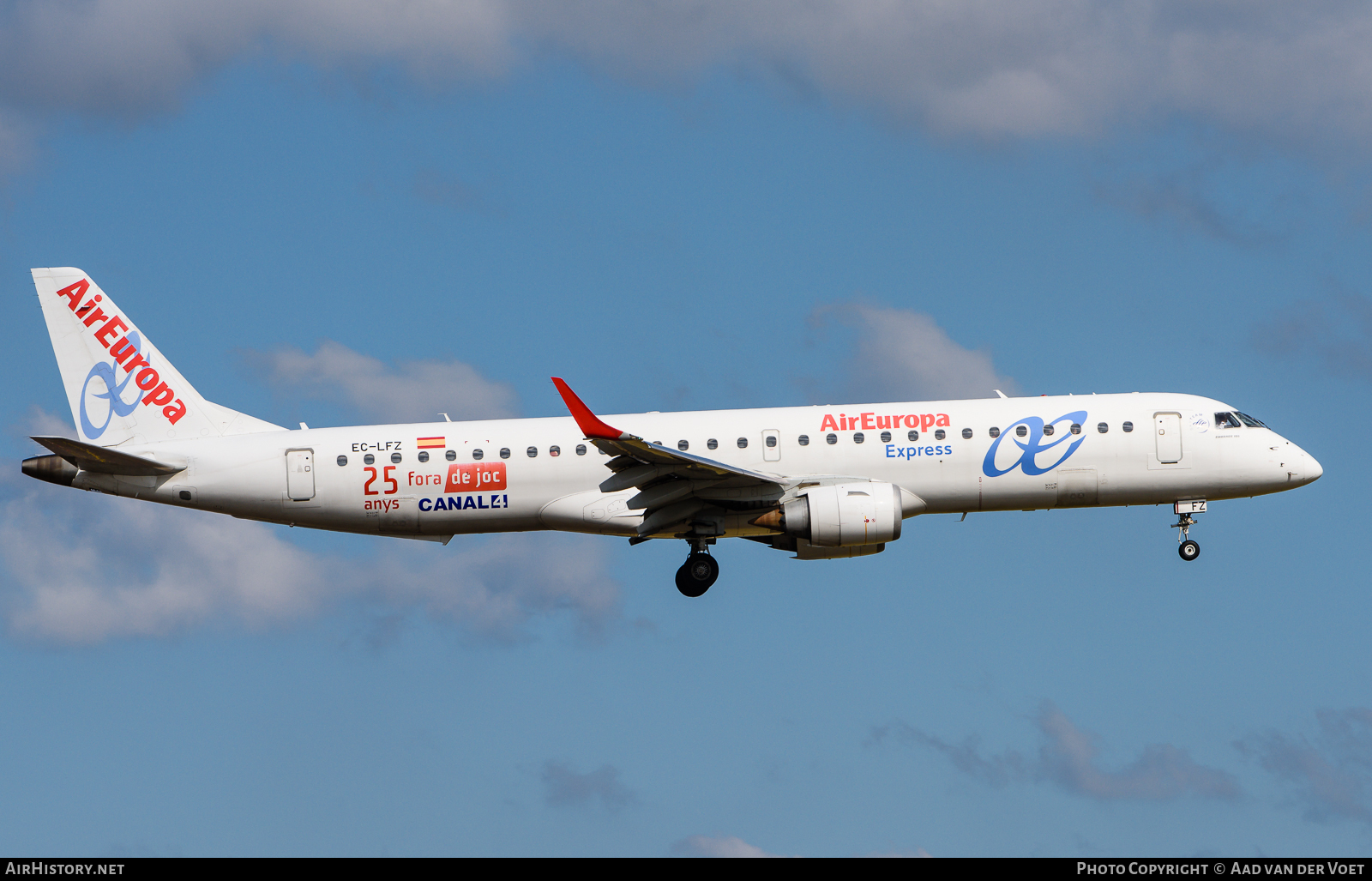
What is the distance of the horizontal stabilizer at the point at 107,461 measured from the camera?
39.4 metres

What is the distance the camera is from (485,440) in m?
40.9

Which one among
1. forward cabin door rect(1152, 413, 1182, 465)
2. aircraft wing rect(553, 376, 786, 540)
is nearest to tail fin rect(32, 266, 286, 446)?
aircraft wing rect(553, 376, 786, 540)

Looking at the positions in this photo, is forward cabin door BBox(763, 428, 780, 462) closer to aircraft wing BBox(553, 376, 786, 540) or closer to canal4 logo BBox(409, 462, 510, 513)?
aircraft wing BBox(553, 376, 786, 540)

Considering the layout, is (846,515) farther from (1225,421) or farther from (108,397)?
(108,397)

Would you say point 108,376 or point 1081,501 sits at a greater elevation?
point 108,376

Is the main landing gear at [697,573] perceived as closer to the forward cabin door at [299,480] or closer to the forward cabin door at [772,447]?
the forward cabin door at [772,447]

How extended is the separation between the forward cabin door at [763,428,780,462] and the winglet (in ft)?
17.1

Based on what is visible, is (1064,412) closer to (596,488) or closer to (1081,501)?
(1081,501)

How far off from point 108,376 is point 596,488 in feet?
48.2

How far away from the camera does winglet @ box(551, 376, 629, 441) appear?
36312 millimetres

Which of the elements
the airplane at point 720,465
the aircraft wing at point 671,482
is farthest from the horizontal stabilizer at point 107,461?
the aircraft wing at point 671,482

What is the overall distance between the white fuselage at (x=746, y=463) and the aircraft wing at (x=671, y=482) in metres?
0.43

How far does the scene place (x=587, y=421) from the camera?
121 feet
